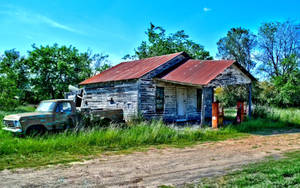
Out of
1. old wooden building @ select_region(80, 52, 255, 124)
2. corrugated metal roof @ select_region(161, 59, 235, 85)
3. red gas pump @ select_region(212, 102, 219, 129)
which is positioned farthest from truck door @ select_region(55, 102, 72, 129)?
red gas pump @ select_region(212, 102, 219, 129)

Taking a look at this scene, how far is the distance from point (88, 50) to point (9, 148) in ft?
118

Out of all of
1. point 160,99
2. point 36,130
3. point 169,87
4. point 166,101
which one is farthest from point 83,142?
point 169,87

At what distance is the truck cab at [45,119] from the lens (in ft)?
29.5

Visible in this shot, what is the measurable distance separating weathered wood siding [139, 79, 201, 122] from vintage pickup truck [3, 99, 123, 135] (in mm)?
4518

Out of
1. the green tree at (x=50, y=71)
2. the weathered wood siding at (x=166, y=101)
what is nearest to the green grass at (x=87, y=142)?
the weathered wood siding at (x=166, y=101)

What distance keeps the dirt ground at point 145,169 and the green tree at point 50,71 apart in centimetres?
2433

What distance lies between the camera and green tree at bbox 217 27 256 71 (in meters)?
42.8

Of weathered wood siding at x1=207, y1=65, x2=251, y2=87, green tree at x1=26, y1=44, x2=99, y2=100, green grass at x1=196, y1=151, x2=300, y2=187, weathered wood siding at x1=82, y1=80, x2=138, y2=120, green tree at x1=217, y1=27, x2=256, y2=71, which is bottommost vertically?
green grass at x1=196, y1=151, x2=300, y2=187

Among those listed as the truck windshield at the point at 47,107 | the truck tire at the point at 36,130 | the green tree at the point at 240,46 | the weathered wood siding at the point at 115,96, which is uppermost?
the green tree at the point at 240,46

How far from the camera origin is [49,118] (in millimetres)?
9500

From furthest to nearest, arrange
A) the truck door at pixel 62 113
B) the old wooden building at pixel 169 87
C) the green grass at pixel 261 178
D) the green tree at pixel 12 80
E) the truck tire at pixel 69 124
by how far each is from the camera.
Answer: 1. the green tree at pixel 12 80
2. the old wooden building at pixel 169 87
3. the truck tire at pixel 69 124
4. the truck door at pixel 62 113
5. the green grass at pixel 261 178

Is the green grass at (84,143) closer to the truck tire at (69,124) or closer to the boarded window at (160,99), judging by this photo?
the truck tire at (69,124)

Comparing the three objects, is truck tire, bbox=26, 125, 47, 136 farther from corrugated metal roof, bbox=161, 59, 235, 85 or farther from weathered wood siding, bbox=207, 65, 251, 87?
weathered wood siding, bbox=207, 65, 251, 87

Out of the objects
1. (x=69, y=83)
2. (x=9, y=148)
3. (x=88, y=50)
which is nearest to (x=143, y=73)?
(x=9, y=148)
